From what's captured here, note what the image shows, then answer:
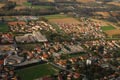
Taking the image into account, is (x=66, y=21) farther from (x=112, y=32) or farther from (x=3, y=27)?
(x=3, y=27)

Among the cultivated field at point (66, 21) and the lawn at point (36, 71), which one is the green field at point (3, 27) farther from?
the lawn at point (36, 71)

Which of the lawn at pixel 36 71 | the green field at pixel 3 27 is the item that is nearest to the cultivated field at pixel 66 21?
the green field at pixel 3 27

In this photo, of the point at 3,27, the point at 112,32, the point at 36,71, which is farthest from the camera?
the point at 112,32

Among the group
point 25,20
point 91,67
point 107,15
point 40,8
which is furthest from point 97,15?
point 91,67

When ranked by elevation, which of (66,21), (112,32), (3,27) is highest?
(3,27)

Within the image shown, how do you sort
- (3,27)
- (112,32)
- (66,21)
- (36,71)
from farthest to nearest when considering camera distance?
1. (66,21)
2. (112,32)
3. (3,27)
4. (36,71)

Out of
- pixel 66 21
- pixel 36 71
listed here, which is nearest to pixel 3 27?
pixel 66 21

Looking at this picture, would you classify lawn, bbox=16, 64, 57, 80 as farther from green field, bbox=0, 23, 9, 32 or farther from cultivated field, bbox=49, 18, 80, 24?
cultivated field, bbox=49, 18, 80, 24

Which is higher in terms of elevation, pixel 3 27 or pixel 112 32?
pixel 3 27
